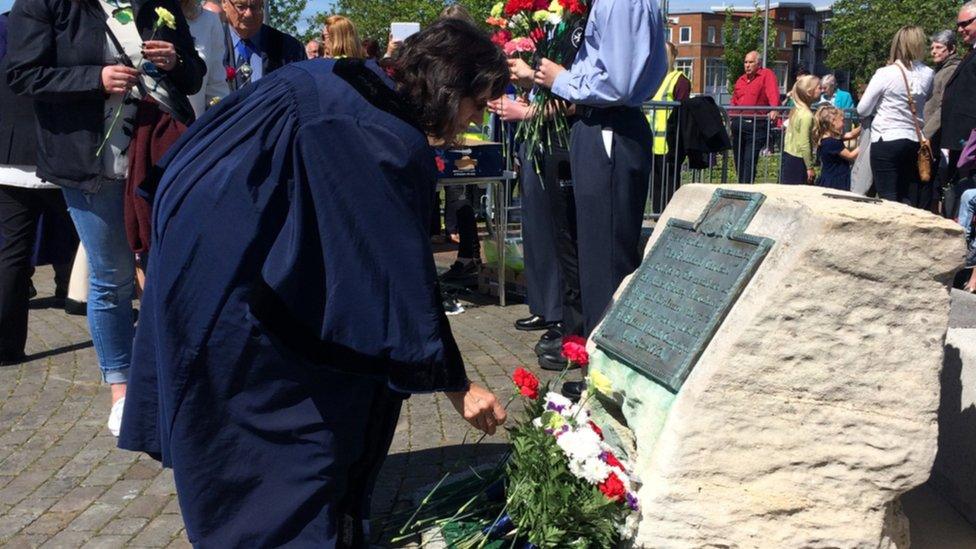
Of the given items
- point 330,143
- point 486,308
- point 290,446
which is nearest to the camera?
point 330,143

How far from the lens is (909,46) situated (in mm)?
8781

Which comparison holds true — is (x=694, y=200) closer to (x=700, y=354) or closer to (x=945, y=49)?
(x=700, y=354)

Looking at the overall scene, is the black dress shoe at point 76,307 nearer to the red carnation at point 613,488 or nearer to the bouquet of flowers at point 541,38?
the bouquet of flowers at point 541,38

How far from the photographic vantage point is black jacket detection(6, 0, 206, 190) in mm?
4434

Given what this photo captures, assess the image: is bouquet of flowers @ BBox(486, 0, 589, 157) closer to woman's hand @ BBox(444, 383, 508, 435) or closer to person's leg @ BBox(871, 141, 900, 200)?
woman's hand @ BBox(444, 383, 508, 435)

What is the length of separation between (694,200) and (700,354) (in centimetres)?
88

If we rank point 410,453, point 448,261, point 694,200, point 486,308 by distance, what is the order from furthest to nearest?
point 448,261 < point 486,308 < point 410,453 < point 694,200

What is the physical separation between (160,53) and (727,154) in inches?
262

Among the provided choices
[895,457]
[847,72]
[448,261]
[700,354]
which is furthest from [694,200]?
[847,72]

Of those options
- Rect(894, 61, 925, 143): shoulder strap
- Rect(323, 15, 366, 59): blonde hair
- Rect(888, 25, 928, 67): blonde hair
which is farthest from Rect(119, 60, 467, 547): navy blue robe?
Rect(888, 25, 928, 67): blonde hair

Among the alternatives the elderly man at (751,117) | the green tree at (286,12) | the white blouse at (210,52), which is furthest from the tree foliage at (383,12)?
the white blouse at (210,52)

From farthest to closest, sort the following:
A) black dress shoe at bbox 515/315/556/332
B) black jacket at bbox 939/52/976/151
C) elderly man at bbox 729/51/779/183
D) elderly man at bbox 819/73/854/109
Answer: elderly man at bbox 819/73/854/109, elderly man at bbox 729/51/779/183, black jacket at bbox 939/52/976/151, black dress shoe at bbox 515/315/556/332

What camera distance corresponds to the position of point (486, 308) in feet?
24.0

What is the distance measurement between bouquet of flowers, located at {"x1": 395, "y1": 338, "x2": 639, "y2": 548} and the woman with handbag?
6.34ft
